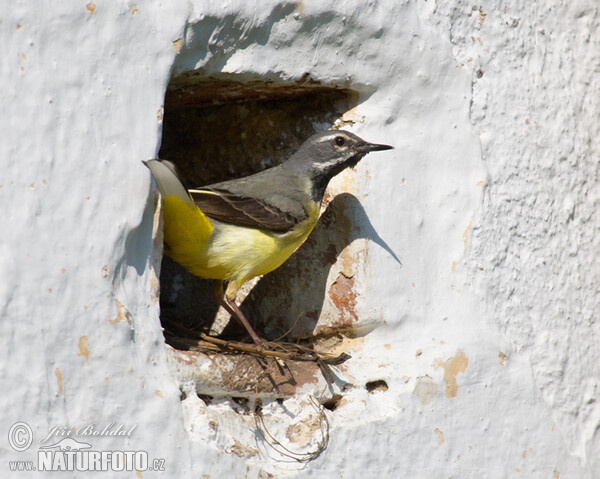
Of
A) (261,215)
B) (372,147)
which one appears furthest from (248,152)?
(372,147)

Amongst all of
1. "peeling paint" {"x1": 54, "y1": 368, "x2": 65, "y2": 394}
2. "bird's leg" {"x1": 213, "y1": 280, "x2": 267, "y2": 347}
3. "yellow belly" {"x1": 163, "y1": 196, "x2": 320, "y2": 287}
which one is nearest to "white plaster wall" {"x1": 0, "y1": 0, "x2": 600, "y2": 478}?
"peeling paint" {"x1": 54, "y1": 368, "x2": 65, "y2": 394}

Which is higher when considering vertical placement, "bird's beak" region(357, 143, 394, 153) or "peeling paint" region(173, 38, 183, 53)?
"peeling paint" region(173, 38, 183, 53)

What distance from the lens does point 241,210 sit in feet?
12.7

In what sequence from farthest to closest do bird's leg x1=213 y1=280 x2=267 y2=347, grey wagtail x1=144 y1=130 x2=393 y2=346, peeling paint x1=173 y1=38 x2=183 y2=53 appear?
bird's leg x1=213 y1=280 x2=267 y2=347
grey wagtail x1=144 y1=130 x2=393 y2=346
peeling paint x1=173 y1=38 x2=183 y2=53

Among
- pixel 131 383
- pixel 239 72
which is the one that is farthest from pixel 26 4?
pixel 131 383

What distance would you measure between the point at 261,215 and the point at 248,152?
0.69 meters

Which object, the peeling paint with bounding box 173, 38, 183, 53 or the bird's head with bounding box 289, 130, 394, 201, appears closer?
the peeling paint with bounding box 173, 38, 183, 53

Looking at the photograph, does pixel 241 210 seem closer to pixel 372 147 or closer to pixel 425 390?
pixel 372 147

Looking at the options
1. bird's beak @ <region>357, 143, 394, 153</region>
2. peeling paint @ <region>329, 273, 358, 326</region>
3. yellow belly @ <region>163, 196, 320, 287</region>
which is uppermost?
bird's beak @ <region>357, 143, 394, 153</region>

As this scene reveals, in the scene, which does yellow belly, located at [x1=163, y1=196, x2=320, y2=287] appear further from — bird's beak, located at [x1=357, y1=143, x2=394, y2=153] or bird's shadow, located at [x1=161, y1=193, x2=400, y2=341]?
bird's beak, located at [x1=357, y1=143, x2=394, y2=153]

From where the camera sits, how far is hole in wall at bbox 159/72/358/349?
13.0ft

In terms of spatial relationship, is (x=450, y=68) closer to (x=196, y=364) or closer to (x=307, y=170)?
(x=307, y=170)

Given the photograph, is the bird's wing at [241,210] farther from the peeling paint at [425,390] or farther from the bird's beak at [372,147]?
the peeling paint at [425,390]

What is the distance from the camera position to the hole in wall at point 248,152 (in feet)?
13.0
